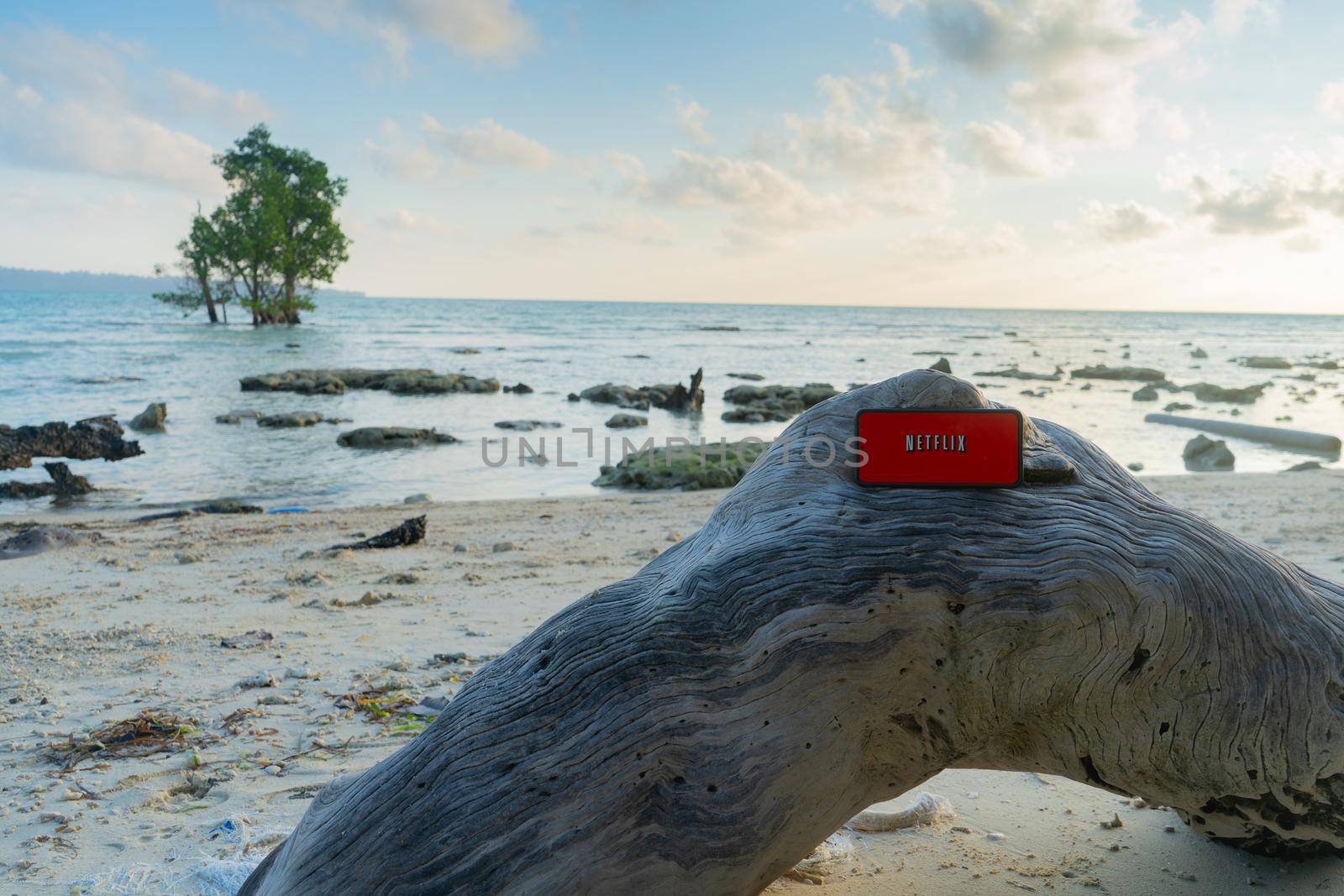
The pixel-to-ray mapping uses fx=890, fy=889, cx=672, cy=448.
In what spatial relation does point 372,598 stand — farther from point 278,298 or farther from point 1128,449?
point 278,298

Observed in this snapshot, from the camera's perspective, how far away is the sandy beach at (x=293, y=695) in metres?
2.71

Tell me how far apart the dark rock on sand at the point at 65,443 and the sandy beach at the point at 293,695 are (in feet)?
14.1

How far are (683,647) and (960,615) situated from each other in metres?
0.63

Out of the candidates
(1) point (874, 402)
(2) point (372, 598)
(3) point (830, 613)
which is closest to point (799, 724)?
(3) point (830, 613)

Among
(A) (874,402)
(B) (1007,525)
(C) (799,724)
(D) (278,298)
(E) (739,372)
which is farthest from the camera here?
(D) (278,298)

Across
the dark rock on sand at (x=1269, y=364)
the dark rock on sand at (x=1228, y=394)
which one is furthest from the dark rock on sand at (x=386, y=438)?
the dark rock on sand at (x=1269, y=364)

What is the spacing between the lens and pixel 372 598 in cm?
585

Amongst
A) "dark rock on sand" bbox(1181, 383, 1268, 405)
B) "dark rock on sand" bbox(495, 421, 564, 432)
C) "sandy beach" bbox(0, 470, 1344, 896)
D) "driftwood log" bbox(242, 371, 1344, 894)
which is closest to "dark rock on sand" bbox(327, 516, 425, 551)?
"sandy beach" bbox(0, 470, 1344, 896)

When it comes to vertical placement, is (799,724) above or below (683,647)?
below

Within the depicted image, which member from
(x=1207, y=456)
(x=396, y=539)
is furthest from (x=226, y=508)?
(x=1207, y=456)

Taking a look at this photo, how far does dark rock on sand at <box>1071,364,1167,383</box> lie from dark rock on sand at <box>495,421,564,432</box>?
17756 millimetres

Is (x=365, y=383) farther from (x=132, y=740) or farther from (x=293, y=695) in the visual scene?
(x=132, y=740)

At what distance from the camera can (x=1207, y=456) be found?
12.8m

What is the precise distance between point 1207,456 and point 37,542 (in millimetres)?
14093
